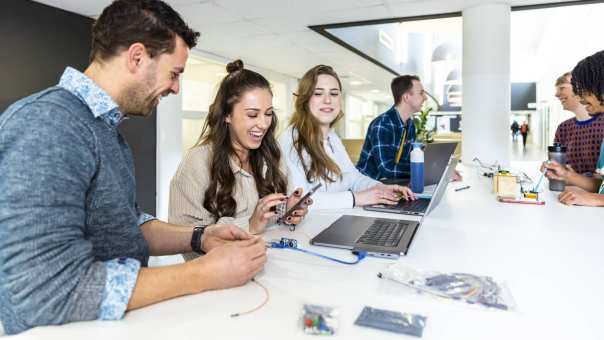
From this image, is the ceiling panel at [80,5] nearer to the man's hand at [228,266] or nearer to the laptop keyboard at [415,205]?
the laptop keyboard at [415,205]

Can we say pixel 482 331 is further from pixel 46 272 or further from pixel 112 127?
pixel 112 127

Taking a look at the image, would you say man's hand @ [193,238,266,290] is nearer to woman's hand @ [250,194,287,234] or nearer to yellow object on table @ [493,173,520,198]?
woman's hand @ [250,194,287,234]

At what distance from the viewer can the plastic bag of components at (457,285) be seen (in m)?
0.81

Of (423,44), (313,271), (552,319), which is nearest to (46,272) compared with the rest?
(313,271)

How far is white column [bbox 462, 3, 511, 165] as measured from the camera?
12.9 feet

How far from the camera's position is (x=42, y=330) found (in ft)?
2.26

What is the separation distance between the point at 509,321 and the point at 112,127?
863 mm

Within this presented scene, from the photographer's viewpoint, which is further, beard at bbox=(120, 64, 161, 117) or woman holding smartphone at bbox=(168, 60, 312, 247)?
woman holding smartphone at bbox=(168, 60, 312, 247)

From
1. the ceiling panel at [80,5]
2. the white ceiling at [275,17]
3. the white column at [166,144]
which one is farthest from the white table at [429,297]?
the white column at [166,144]

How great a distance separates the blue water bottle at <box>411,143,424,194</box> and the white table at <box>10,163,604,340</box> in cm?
71

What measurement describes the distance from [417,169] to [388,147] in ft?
2.75

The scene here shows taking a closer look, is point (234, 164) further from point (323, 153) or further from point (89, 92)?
point (89, 92)

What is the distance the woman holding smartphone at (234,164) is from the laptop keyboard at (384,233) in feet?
0.84

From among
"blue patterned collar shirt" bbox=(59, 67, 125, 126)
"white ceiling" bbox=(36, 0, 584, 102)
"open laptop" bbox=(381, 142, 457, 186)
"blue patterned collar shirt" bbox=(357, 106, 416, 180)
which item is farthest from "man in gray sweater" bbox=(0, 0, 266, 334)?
"white ceiling" bbox=(36, 0, 584, 102)
